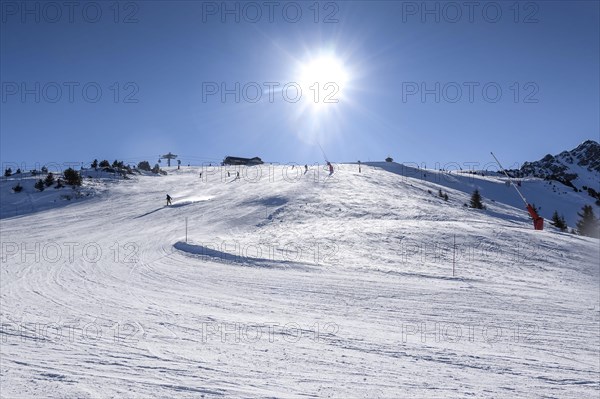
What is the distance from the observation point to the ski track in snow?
513cm

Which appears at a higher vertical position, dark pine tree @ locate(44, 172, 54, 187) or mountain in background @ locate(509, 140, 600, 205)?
mountain in background @ locate(509, 140, 600, 205)

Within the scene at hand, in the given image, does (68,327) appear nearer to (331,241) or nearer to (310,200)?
(331,241)

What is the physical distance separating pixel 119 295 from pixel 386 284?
6.51m

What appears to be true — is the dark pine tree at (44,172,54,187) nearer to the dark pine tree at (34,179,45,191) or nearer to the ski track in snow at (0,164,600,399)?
the dark pine tree at (34,179,45,191)

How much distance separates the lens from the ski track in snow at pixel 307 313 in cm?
513

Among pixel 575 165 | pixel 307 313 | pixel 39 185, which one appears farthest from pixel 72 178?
pixel 575 165

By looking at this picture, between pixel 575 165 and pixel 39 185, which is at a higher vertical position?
pixel 575 165

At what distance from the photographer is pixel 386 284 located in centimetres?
1014

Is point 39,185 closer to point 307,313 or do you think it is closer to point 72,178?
point 72,178

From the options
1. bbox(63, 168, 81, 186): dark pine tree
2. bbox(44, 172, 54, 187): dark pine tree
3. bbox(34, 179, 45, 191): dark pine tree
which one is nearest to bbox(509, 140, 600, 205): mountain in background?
bbox(63, 168, 81, 186): dark pine tree

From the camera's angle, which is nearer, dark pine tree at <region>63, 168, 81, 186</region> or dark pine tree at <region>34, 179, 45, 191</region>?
dark pine tree at <region>34, 179, 45, 191</region>

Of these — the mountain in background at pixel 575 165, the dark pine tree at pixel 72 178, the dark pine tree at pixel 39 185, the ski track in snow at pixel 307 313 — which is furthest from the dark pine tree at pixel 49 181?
the mountain in background at pixel 575 165

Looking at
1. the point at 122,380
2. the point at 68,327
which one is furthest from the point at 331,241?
the point at 122,380

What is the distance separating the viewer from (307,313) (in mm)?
7855
